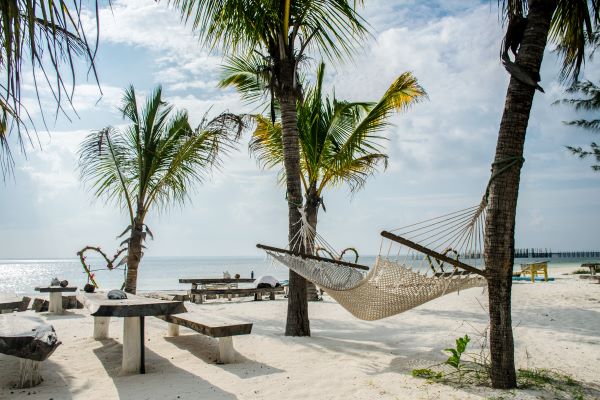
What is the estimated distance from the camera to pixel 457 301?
334 inches

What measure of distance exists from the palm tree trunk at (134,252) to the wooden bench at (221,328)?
2707 millimetres

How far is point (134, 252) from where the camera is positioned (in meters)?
6.81

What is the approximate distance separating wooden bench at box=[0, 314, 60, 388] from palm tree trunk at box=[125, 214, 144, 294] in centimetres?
324

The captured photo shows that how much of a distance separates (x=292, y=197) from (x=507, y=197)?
247cm

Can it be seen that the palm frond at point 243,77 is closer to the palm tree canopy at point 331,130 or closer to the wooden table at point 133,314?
the palm tree canopy at point 331,130

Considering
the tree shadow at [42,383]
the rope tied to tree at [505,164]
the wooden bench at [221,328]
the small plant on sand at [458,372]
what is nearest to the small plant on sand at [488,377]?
the small plant on sand at [458,372]

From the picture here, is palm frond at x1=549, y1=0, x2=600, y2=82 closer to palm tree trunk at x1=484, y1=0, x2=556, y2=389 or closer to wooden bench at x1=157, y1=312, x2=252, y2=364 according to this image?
palm tree trunk at x1=484, y1=0, x2=556, y2=389

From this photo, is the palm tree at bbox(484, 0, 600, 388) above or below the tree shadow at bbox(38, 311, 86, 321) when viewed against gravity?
above

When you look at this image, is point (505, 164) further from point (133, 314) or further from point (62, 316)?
point (62, 316)

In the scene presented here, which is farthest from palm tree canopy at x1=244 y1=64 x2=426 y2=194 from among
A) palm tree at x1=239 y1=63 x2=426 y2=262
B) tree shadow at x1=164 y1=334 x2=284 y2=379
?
tree shadow at x1=164 y1=334 x2=284 y2=379

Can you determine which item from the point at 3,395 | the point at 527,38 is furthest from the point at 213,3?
the point at 3,395

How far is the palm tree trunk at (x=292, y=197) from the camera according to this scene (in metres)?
5.11

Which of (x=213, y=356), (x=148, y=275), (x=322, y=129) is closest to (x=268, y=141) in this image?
(x=322, y=129)

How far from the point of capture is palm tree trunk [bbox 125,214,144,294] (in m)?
6.69
